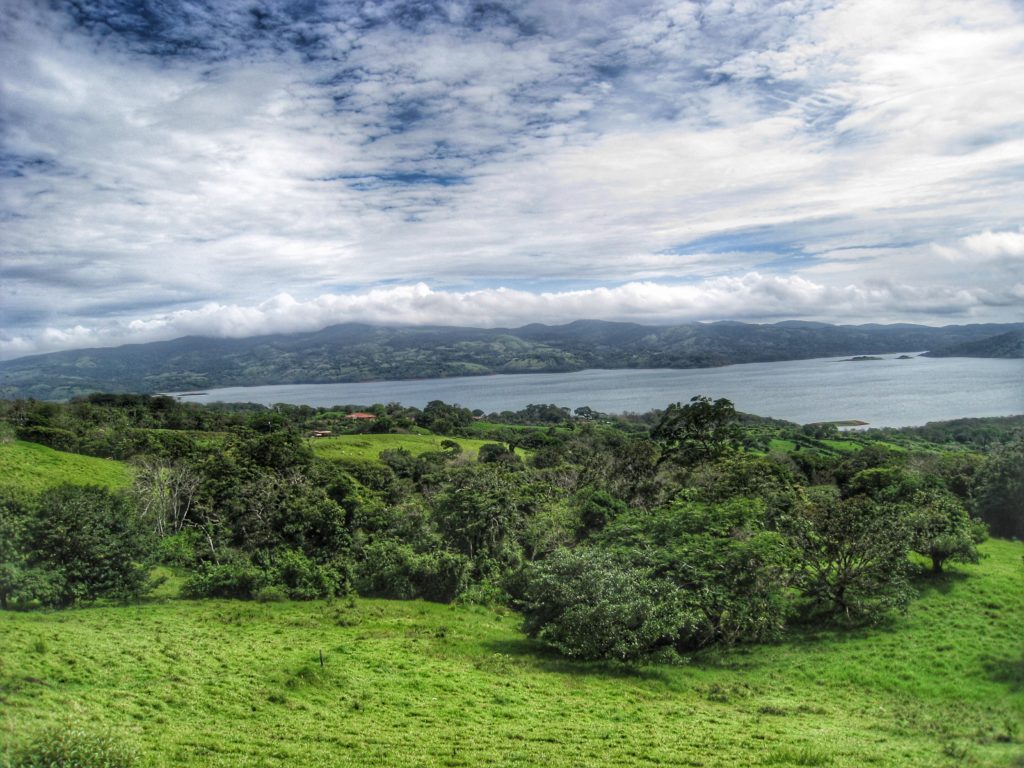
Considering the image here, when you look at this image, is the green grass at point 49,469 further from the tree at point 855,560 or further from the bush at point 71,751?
the tree at point 855,560

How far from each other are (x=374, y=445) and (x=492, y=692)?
172ft

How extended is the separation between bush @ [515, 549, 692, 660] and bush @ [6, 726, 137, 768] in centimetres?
1113

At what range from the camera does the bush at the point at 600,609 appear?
51.0 ft

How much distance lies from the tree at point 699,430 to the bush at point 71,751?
29394 millimetres

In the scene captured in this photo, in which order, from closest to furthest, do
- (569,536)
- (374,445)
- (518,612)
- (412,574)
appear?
(518,612)
(412,574)
(569,536)
(374,445)

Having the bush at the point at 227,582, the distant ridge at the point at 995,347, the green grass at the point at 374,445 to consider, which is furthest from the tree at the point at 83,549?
the green grass at the point at 374,445

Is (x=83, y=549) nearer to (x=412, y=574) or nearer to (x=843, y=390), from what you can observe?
(x=412, y=574)

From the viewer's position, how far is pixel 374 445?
63.3 meters

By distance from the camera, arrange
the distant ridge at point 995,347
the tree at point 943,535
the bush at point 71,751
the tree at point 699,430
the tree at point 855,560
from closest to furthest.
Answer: the bush at point 71,751, the distant ridge at point 995,347, the tree at point 855,560, the tree at point 943,535, the tree at point 699,430

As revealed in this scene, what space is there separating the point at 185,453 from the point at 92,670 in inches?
1397

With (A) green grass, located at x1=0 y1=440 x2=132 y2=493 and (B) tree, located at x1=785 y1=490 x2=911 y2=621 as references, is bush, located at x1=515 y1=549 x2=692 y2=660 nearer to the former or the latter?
(B) tree, located at x1=785 y1=490 x2=911 y2=621

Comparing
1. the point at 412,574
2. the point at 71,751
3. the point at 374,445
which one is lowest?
the point at 412,574

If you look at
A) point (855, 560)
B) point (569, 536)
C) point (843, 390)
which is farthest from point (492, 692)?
point (843, 390)

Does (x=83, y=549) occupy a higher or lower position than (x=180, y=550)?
higher
